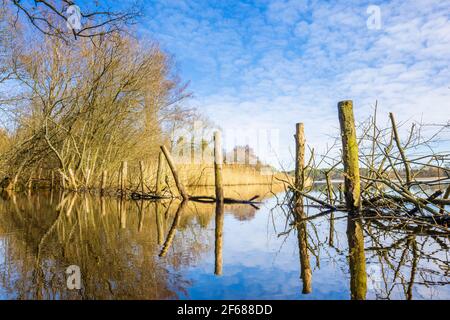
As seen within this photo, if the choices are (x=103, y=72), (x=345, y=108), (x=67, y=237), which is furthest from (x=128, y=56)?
(x=67, y=237)

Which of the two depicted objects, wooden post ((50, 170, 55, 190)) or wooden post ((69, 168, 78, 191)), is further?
wooden post ((50, 170, 55, 190))

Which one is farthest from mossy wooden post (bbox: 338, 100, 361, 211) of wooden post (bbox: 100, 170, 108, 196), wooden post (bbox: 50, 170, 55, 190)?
wooden post (bbox: 50, 170, 55, 190)

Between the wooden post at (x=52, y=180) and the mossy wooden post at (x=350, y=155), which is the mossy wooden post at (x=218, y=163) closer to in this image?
the mossy wooden post at (x=350, y=155)

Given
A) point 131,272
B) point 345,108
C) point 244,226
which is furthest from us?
point 345,108

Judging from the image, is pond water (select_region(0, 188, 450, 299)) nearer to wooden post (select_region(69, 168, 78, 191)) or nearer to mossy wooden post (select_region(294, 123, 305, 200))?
mossy wooden post (select_region(294, 123, 305, 200))

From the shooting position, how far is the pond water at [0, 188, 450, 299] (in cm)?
187

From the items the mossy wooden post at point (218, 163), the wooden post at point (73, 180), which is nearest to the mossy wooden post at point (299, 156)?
the mossy wooden post at point (218, 163)

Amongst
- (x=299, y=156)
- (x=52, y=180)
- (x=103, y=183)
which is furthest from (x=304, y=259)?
(x=52, y=180)

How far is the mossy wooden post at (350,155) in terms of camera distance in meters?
5.39

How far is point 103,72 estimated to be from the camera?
13.4m

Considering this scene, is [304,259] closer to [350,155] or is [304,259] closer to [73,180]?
[350,155]

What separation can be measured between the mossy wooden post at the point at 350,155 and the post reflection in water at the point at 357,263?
49.1 inches
